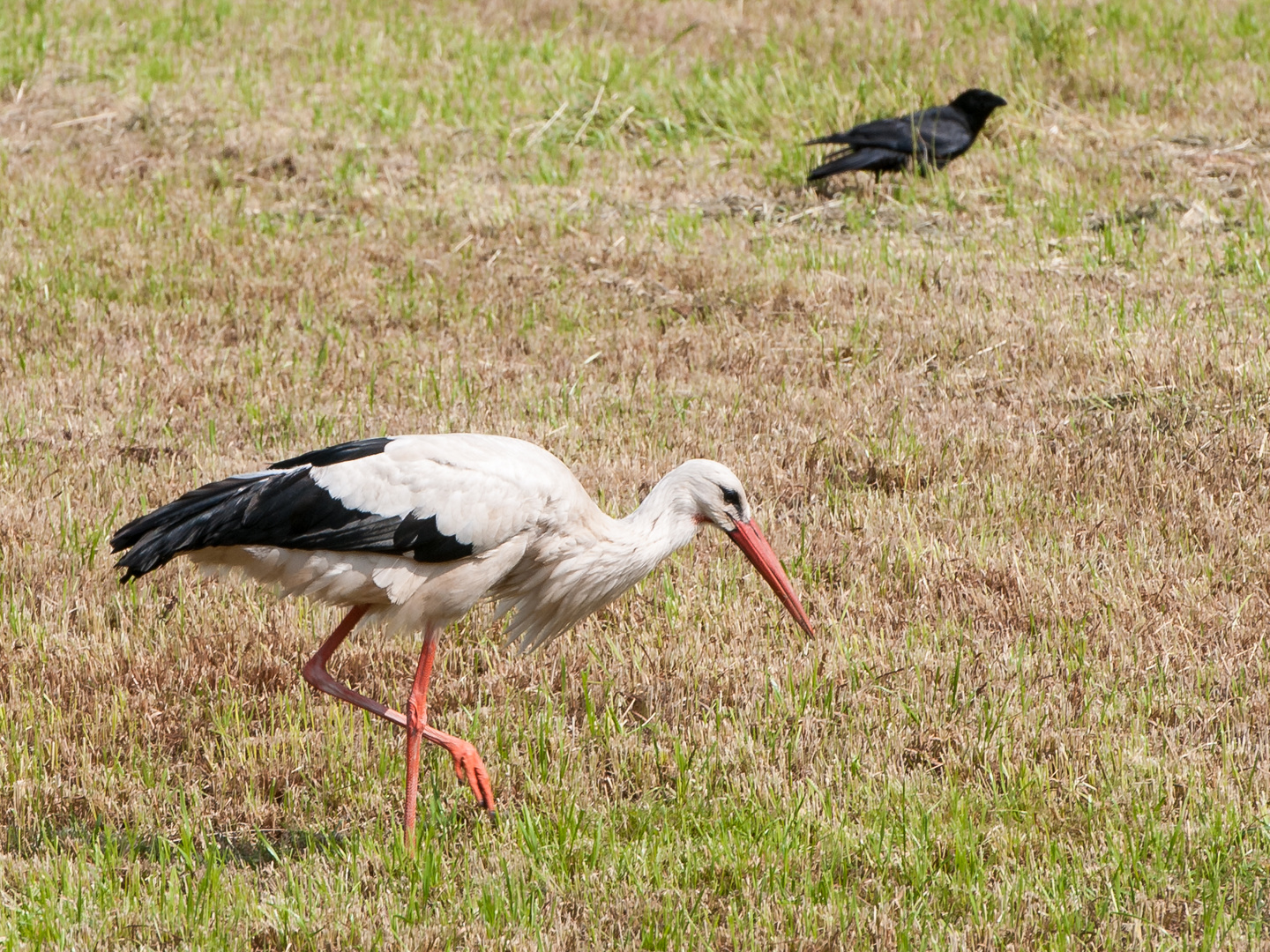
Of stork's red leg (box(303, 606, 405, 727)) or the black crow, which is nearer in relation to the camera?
stork's red leg (box(303, 606, 405, 727))

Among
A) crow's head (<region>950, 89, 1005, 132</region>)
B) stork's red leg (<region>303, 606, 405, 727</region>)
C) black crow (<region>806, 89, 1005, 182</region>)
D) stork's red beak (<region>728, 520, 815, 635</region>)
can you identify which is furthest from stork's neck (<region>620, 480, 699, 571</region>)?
crow's head (<region>950, 89, 1005, 132</region>)

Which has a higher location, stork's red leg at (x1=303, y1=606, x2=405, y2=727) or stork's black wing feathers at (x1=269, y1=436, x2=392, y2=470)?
stork's black wing feathers at (x1=269, y1=436, x2=392, y2=470)

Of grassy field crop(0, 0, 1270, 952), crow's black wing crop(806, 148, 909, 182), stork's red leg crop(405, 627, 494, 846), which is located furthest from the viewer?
crow's black wing crop(806, 148, 909, 182)

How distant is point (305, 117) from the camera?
11914 mm

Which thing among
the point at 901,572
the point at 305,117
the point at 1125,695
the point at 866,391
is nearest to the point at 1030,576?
the point at 901,572

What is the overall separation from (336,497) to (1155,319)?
5.12m

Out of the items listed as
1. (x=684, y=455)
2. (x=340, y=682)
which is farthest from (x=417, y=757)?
(x=684, y=455)

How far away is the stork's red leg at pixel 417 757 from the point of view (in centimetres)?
430

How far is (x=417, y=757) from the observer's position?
4.39 metres

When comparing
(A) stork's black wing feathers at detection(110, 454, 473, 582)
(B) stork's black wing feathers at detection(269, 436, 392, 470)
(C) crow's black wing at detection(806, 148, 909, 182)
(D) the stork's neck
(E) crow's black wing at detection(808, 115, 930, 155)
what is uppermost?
(B) stork's black wing feathers at detection(269, 436, 392, 470)

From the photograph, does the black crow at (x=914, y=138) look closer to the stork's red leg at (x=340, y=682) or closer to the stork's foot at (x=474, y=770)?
the stork's red leg at (x=340, y=682)

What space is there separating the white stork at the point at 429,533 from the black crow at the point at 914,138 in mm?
6229

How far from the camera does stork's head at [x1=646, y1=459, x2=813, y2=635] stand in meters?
4.55

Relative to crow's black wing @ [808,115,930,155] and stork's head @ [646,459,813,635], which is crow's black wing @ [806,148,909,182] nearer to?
crow's black wing @ [808,115,930,155]
